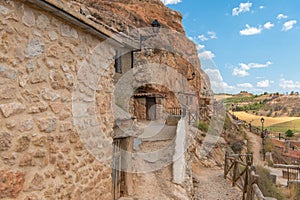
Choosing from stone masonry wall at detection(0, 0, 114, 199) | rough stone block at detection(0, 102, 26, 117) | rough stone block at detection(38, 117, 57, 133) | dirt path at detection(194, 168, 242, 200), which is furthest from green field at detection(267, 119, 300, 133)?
rough stone block at detection(0, 102, 26, 117)

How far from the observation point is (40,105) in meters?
2.46

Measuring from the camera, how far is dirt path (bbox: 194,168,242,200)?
8.32 m

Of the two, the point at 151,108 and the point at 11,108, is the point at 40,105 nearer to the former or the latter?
the point at 11,108

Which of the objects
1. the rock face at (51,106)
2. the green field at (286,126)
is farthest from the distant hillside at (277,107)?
the rock face at (51,106)

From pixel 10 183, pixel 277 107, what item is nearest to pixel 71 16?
pixel 10 183

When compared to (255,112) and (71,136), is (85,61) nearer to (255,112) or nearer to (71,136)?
(71,136)

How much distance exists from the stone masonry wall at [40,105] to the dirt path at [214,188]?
20.5ft

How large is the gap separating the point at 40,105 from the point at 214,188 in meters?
8.57

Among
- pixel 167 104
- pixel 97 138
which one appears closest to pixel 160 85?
pixel 167 104

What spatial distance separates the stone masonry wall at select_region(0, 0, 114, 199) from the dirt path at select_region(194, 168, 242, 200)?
6261mm

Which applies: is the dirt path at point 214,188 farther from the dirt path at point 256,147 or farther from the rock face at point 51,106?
the dirt path at point 256,147

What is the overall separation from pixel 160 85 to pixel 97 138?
14.5 meters

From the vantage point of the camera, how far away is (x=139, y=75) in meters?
16.5

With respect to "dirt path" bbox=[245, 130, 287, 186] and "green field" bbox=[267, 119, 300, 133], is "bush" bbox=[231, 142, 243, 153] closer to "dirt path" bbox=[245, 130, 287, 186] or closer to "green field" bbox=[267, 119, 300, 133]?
"dirt path" bbox=[245, 130, 287, 186]
